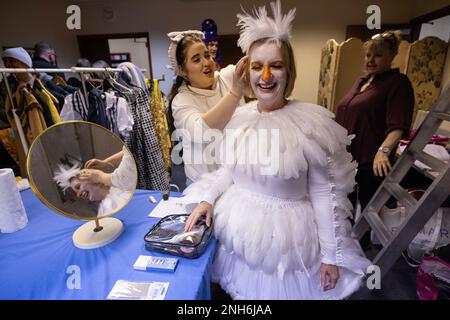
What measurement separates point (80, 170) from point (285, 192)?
729mm

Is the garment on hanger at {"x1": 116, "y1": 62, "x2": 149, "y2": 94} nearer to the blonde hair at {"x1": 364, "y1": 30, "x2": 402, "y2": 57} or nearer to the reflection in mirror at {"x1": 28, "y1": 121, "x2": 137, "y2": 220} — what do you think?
the reflection in mirror at {"x1": 28, "y1": 121, "x2": 137, "y2": 220}

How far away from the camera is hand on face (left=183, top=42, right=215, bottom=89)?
1182 mm

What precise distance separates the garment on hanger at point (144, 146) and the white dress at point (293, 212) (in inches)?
48.7

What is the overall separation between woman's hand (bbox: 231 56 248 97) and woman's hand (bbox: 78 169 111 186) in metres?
0.58

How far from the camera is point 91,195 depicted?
902mm

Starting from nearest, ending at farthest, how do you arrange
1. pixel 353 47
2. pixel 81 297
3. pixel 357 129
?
pixel 81 297 < pixel 357 129 < pixel 353 47

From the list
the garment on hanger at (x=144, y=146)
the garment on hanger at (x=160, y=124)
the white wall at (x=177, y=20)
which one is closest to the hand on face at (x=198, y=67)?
the garment on hanger at (x=144, y=146)

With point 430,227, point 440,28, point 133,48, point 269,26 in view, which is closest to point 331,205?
point 269,26

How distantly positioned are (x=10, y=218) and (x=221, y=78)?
3.58 ft

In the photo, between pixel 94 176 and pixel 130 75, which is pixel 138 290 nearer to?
pixel 94 176

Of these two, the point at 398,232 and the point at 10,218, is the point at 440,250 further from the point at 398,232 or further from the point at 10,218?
the point at 10,218

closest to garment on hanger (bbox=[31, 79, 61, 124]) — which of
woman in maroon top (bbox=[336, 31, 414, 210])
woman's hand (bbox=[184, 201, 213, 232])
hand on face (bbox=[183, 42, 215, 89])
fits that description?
hand on face (bbox=[183, 42, 215, 89])

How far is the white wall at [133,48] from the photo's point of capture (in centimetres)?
747
